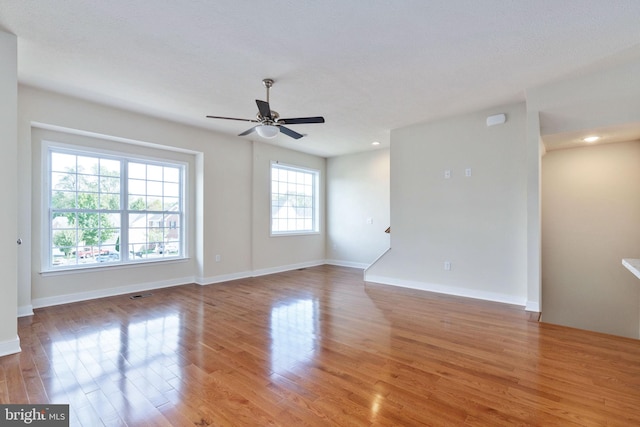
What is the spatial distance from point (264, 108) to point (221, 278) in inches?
144

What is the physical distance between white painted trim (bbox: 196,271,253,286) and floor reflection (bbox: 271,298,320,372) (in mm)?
1969

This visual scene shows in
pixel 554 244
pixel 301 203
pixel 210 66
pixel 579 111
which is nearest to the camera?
pixel 210 66

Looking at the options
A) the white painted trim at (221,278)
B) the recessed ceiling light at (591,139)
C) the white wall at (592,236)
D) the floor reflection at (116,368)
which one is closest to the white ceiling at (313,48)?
the recessed ceiling light at (591,139)

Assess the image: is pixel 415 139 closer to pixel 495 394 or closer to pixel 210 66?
pixel 210 66

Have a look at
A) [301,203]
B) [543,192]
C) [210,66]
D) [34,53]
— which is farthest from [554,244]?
[34,53]

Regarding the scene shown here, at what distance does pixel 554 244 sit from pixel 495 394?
12.2ft

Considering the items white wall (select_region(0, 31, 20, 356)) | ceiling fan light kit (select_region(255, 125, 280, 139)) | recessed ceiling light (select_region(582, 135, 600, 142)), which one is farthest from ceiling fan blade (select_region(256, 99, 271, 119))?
recessed ceiling light (select_region(582, 135, 600, 142))

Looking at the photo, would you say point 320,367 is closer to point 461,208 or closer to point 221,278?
point 461,208

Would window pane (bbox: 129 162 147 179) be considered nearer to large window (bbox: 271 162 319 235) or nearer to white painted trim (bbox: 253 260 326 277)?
large window (bbox: 271 162 319 235)

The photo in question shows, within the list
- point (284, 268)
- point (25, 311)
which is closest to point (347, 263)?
point (284, 268)

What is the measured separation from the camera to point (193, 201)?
5.54 meters

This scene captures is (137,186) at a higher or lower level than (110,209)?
higher

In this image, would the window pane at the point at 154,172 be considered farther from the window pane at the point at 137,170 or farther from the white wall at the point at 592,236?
the white wall at the point at 592,236

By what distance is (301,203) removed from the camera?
739 cm
